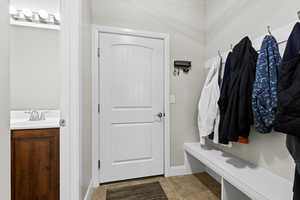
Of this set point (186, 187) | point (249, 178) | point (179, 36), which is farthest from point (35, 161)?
point (179, 36)

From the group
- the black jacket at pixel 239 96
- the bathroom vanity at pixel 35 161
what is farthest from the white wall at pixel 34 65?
the black jacket at pixel 239 96

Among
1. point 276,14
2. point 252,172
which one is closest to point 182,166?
point 252,172

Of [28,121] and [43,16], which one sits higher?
[43,16]

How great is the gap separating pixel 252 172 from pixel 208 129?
590 millimetres

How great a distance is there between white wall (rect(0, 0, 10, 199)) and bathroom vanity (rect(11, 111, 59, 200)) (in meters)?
1.10

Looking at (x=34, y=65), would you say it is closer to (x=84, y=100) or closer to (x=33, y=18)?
(x=33, y=18)

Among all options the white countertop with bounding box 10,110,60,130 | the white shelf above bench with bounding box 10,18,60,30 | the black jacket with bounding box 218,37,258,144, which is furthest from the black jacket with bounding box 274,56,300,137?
the white shelf above bench with bounding box 10,18,60,30

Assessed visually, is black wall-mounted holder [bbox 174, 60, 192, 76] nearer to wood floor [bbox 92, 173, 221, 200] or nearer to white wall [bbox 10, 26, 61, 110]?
wood floor [bbox 92, 173, 221, 200]

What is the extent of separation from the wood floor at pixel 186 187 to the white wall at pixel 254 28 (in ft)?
1.82

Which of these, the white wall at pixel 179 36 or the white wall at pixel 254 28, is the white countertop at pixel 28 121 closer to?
the white wall at pixel 179 36

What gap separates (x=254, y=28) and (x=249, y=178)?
1519mm

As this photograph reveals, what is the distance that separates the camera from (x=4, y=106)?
2.02 feet

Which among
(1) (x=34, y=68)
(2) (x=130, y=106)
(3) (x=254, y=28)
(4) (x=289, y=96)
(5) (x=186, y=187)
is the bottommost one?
(5) (x=186, y=187)

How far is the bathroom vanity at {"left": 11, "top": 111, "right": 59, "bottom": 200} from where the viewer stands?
1.55 m
